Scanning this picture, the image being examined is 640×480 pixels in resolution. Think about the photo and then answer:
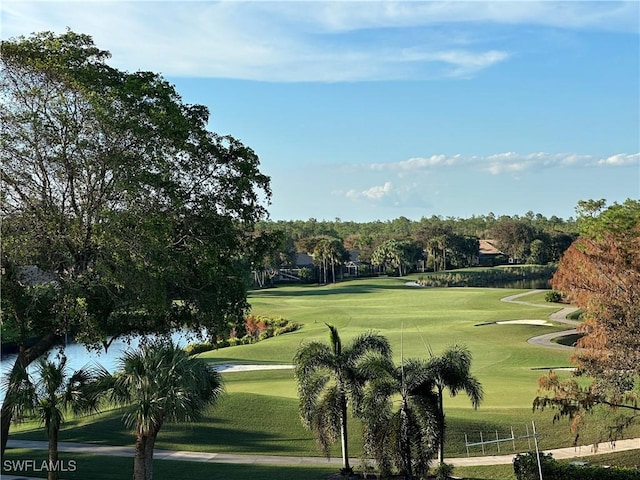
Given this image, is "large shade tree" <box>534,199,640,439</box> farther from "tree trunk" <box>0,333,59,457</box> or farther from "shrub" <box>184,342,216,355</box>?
"shrub" <box>184,342,216,355</box>

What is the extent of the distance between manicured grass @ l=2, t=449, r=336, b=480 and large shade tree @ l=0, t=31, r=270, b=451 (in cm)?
284

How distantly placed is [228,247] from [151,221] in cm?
346

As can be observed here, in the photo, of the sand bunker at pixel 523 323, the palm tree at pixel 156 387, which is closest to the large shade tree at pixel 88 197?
the palm tree at pixel 156 387

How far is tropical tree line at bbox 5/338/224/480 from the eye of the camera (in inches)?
643

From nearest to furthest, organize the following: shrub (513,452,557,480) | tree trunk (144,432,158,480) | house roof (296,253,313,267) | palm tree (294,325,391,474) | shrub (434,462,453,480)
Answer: tree trunk (144,432,158,480)
shrub (513,452,557,480)
shrub (434,462,453,480)
palm tree (294,325,391,474)
house roof (296,253,313,267)

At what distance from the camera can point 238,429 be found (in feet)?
85.8

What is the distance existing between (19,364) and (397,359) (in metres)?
25.4

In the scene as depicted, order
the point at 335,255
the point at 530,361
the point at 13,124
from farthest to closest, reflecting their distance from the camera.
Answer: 1. the point at 335,255
2. the point at 530,361
3. the point at 13,124

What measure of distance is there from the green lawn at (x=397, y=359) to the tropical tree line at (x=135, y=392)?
25.9ft

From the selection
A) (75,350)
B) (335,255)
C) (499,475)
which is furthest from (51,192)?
(335,255)

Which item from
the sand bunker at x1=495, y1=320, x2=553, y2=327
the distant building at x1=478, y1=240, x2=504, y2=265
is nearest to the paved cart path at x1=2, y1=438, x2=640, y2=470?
the sand bunker at x1=495, y1=320, x2=553, y2=327

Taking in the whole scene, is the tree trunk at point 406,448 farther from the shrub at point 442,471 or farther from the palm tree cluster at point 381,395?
the shrub at point 442,471

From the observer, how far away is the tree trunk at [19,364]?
1709 centimetres

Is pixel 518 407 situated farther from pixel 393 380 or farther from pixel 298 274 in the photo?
pixel 298 274
